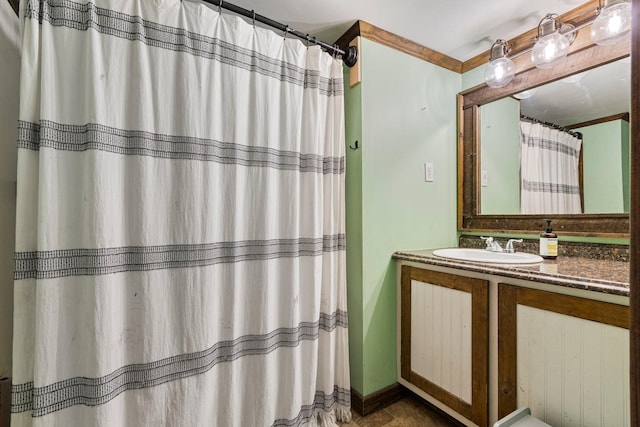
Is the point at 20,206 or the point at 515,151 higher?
the point at 515,151

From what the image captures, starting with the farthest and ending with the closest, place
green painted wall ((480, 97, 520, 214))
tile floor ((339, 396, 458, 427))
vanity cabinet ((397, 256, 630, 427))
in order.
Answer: green painted wall ((480, 97, 520, 214)) → tile floor ((339, 396, 458, 427)) → vanity cabinet ((397, 256, 630, 427))

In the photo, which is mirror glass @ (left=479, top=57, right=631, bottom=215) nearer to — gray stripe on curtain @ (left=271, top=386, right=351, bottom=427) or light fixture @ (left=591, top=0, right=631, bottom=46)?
light fixture @ (left=591, top=0, right=631, bottom=46)

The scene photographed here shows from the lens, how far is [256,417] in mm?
1230

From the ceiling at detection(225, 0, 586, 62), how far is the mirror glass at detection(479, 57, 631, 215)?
367mm

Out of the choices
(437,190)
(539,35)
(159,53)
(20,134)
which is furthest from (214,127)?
(539,35)

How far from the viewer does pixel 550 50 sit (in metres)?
1.38

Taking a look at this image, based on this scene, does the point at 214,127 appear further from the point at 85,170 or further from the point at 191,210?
the point at 85,170

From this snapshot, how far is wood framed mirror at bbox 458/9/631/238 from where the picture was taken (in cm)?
131

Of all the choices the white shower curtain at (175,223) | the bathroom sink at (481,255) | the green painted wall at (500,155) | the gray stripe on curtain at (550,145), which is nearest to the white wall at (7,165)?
the white shower curtain at (175,223)

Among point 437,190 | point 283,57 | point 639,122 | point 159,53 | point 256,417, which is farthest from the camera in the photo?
point 437,190

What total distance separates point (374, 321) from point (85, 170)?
4.75 ft

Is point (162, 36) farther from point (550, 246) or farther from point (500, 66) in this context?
point (550, 246)

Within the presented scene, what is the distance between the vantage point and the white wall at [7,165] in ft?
3.18

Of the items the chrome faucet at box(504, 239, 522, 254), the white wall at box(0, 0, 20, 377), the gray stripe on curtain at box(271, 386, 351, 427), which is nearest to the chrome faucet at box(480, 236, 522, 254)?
the chrome faucet at box(504, 239, 522, 254)
